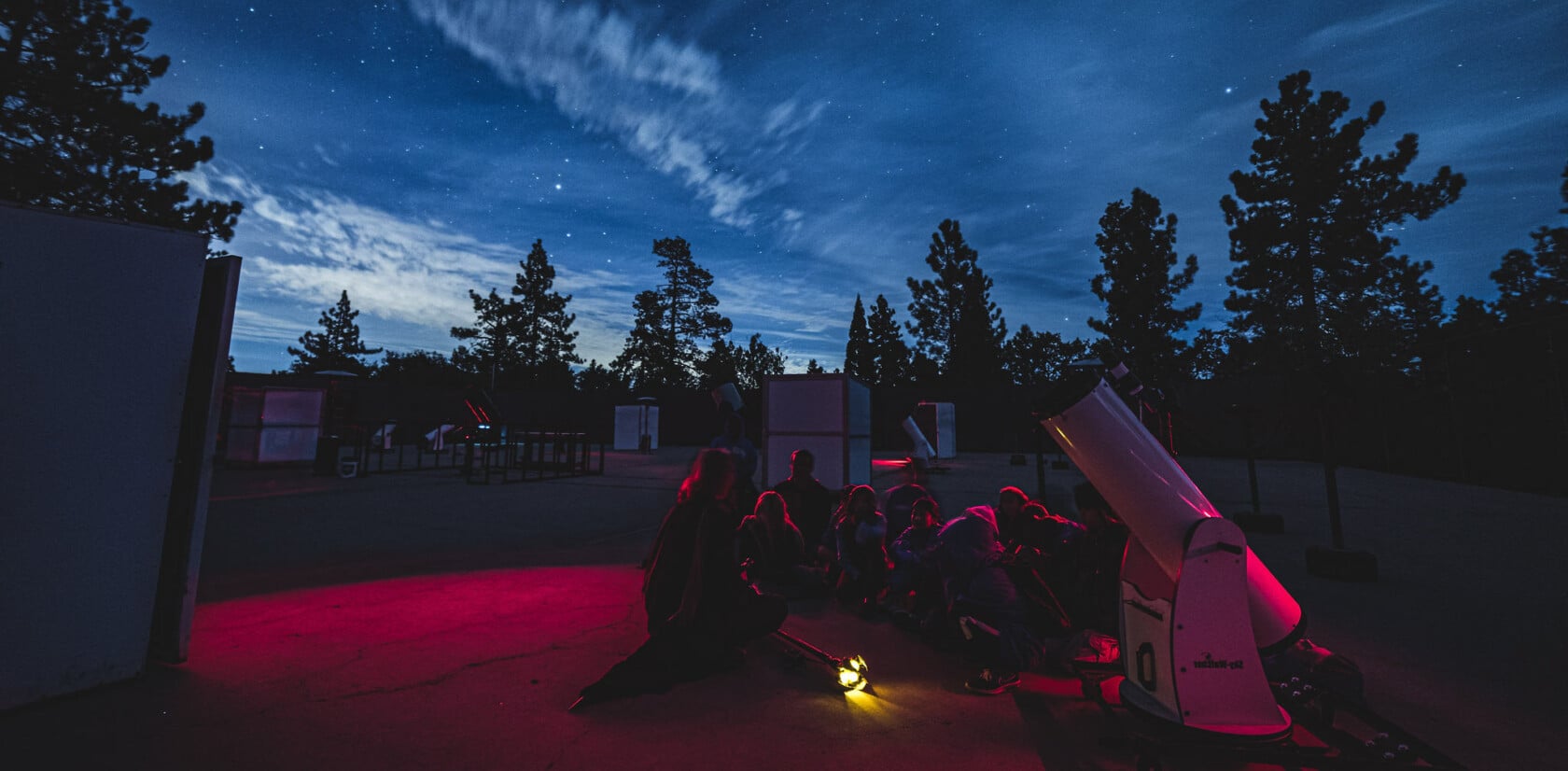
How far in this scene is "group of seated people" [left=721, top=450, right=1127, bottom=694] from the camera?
3.57m

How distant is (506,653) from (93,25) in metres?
21.6

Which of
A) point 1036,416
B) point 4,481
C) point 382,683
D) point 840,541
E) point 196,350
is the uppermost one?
point 196,350

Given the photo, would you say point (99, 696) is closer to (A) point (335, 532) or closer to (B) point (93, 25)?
(A) point (335, 532)

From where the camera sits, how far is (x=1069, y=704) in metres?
3.13

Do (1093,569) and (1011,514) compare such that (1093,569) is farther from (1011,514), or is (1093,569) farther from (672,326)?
(672,326)

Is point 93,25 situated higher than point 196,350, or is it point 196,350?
point 93,25

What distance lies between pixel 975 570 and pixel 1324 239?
30.9m

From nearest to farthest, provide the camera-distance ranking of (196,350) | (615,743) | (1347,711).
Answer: (615,743) → (1347,711) → (196,350)

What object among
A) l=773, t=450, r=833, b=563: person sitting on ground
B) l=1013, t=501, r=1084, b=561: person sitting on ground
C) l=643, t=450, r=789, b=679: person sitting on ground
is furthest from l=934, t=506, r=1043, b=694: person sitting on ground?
l=773, t=450, r=833, b=563: person sitting on ground

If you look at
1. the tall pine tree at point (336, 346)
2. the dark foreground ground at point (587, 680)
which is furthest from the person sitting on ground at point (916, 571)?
the tall pine tree at point (336, 346)

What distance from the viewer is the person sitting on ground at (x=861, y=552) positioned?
5000 mm

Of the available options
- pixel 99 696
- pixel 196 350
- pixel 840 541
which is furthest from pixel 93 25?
pixel 840 541

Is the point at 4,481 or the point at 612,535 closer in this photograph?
the point at 4,481

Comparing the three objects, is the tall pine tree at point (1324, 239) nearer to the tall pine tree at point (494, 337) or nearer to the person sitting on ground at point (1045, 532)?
the person sitting on ground at point (1045, 532)
